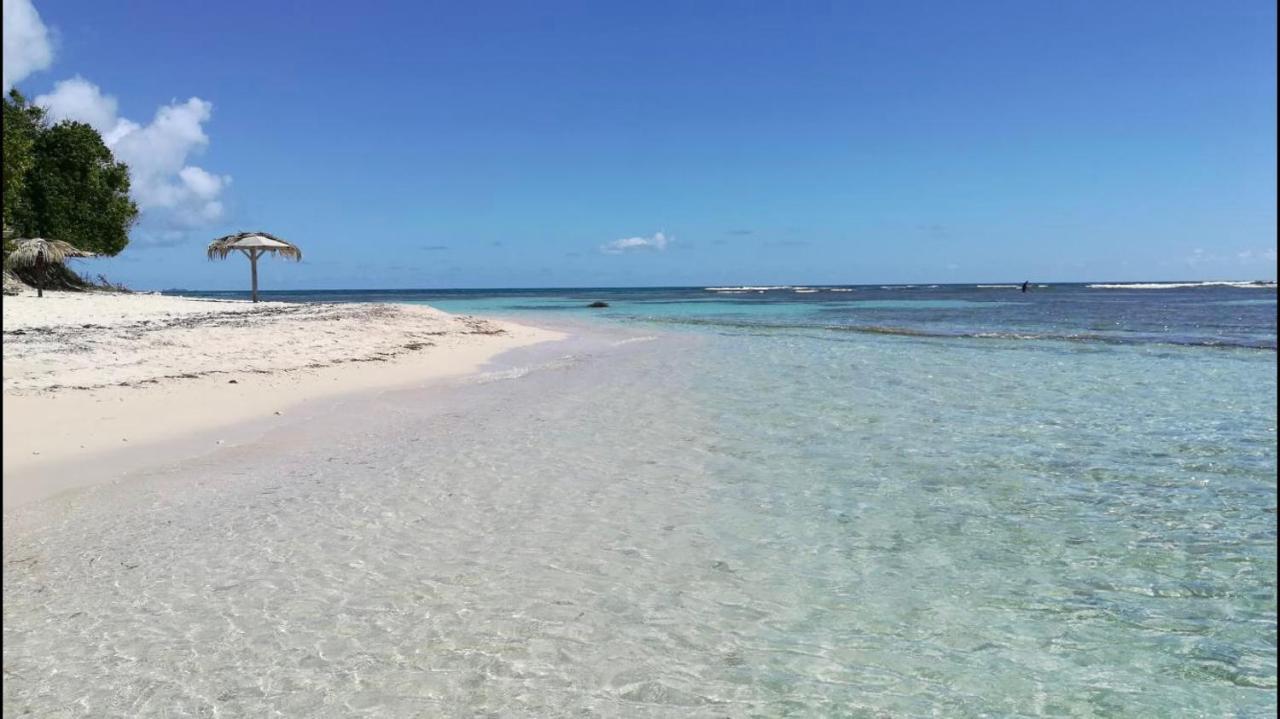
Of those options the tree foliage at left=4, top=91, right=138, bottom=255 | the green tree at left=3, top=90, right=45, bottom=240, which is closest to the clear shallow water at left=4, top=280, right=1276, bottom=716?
the green tree at left=3, top=90, right=45, bottom=240

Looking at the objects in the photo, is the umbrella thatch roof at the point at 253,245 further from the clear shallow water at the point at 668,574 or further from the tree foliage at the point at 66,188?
the clear shallow water at the point at 668,574

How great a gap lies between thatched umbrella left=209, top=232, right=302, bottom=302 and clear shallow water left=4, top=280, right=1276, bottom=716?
1205 inches

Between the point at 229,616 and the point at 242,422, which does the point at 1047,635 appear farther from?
the point at 242,422

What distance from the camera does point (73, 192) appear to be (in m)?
37.2

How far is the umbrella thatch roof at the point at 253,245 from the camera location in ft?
115

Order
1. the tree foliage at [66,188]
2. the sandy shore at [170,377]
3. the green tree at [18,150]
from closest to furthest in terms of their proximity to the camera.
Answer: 1. the sandy shore at [170,377]
2. the green tree at [18,150]
3. the tree foliage at [66,188]

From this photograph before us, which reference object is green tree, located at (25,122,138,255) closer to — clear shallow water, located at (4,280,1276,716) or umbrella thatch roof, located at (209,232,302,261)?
umbrella thatch roof, located at (209,232,302,261)

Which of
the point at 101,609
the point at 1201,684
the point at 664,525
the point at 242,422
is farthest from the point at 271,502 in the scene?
the point at 1201,684

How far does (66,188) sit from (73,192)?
398 mm

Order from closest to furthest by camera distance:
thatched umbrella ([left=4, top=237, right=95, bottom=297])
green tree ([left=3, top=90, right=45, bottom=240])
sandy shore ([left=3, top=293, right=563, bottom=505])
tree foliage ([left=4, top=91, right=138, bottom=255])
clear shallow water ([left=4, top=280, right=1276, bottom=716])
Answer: clear shallow water ([left=4, top=280, right=1276, bottom=716])
sandy shore ([left=3, top=293, right=563, bottom=505])
green tree ([left=3, top=90, right=45, bottom=240])
thatched umbrella ([left=4, top=237, right=95, bottom=297])
tree foliage ([left=4, top=91, right=138, bottom=255])

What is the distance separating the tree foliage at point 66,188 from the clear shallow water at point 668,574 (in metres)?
38.6

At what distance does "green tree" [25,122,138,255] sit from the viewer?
3612cm

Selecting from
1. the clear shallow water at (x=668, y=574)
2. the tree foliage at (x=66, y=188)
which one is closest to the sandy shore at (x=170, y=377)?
the clear shallow water at (x=668, y=574)

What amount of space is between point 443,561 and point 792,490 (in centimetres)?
313
